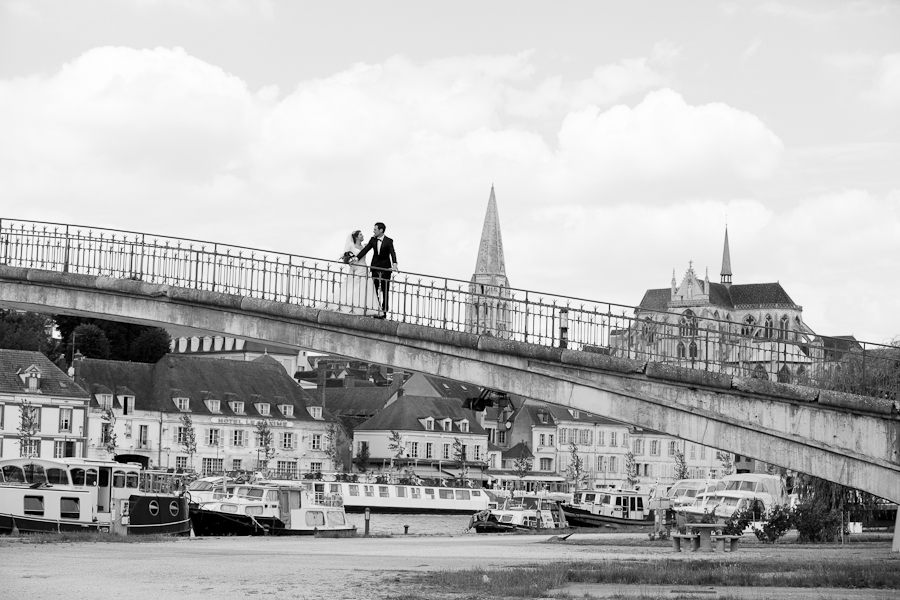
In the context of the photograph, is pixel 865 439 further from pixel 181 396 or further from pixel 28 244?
pixel 181 396

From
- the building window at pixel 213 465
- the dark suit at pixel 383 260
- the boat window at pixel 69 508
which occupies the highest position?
the dark suit at pixel 383 260

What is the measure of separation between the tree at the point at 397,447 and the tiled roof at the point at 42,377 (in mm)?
26654

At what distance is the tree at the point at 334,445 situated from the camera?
350 ft

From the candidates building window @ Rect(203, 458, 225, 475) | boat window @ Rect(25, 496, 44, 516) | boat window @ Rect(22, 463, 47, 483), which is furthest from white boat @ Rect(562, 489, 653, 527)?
building window @ Rect(203, 458, 225, 475)

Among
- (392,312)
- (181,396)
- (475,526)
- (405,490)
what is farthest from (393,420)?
(392,312)

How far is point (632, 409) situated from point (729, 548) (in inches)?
448

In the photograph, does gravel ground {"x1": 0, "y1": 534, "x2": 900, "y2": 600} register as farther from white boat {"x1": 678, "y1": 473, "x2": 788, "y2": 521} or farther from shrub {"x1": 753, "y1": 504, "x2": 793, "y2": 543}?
white boat {"x1": 678, "y1": 473, "x2": 788, "y2": 521}

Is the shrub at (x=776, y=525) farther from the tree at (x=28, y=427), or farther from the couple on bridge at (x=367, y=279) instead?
the tree at (x=28, y=427)

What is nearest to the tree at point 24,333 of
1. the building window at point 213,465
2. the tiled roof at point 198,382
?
the tiled roof at point 198,382

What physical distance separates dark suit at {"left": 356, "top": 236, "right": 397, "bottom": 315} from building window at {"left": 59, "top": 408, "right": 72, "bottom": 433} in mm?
64209

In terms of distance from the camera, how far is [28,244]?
30750mm

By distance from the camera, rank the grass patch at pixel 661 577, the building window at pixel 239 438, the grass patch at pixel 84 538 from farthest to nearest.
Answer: the building window at pixel 239 438 < the grass patch at pixel 84 538 < the grass patch at pixel 661 577

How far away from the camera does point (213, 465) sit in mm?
101438

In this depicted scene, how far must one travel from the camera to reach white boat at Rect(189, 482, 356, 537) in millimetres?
45281
